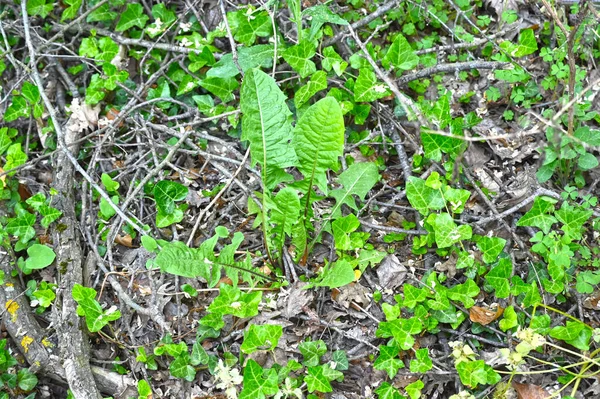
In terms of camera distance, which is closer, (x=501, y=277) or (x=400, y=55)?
(x=501, y=277)

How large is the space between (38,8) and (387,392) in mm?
2978

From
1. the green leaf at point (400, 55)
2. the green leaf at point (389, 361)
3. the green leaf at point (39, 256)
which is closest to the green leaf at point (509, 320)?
the green leaf at point (389, 361)

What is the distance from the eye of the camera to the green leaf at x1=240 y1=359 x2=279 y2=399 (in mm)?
2291

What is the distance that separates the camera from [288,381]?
2291 mm

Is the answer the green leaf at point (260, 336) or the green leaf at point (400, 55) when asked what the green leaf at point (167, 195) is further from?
the green leaf at point (400, 55)

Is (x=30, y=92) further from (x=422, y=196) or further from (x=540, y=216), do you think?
(x=540, y=216)

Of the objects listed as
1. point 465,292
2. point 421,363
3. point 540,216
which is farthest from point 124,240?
point 540,216

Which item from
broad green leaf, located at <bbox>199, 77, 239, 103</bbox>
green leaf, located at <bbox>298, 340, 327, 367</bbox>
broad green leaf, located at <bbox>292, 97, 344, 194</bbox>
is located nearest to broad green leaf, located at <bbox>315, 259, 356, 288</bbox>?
green leaf, located at <bbox>298, 340, 327, 367</bbox>

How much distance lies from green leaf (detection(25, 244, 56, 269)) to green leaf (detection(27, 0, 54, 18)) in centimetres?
150

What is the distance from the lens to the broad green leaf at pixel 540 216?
2.50 m

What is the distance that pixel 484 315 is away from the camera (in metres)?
2.45

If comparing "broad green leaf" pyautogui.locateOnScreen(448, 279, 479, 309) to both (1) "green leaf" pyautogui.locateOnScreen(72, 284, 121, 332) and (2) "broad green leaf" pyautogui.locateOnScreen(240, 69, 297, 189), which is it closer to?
(2) "broad green leaf" pyautogui.locateOnScreen(240, 69, 297, 189)

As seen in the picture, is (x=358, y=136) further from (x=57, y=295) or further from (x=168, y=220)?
(x=57, y=295)

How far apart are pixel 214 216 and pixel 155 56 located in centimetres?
111
